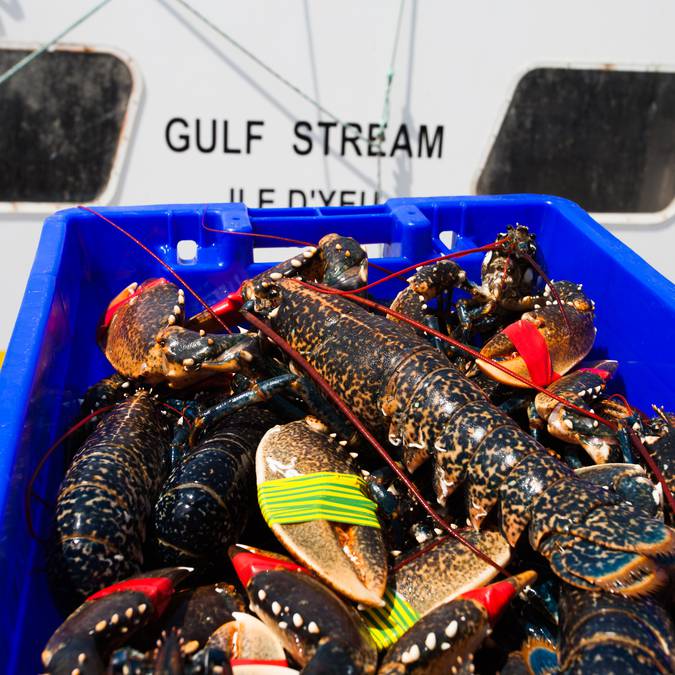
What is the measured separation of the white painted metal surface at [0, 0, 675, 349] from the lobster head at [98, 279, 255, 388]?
1.45 m

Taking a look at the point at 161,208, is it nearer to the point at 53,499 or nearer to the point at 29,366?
the point at 29,366

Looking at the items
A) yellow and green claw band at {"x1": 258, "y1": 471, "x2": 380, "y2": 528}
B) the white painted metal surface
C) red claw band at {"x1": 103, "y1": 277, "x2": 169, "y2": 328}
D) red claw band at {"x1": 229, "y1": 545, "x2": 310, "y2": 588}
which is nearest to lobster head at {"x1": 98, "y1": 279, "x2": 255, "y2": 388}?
red claw band at {"x1": 103, "y1": 277, "x2": 169, "y2": 328}

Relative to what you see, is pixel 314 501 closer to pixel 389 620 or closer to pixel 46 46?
pixel 389 620

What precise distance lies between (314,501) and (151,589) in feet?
1.13

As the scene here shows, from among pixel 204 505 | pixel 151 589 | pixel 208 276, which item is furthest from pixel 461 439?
pixel 208 276

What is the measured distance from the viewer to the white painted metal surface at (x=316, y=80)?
9.89ft

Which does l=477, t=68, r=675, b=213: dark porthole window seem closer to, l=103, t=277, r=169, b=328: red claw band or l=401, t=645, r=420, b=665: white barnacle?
l=103, t=277, r=169, b=328: red claw band

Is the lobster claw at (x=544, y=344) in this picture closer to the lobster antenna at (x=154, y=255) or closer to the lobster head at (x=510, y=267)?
the lobster head at (x=510, y=267)

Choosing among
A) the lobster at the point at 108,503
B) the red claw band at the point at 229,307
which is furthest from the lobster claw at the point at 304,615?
the red claw band at the point at 229,307

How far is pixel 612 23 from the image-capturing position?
10.4ft

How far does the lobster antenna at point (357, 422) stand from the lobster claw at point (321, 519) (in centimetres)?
9

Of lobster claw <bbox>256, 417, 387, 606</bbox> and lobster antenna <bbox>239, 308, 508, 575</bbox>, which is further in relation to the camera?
lobster antenna <bbox>239, 308, 508, 575</bbox>

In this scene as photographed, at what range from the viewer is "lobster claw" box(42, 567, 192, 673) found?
1073 millimetres

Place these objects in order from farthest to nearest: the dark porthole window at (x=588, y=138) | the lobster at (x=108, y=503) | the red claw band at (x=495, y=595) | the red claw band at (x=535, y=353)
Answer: the dark porthole window at (x=588, y=138) < the red claw band at (x=535, y=353) < the lobster at (x=108, y=503) < the red claw band at (x=495, y=595)
